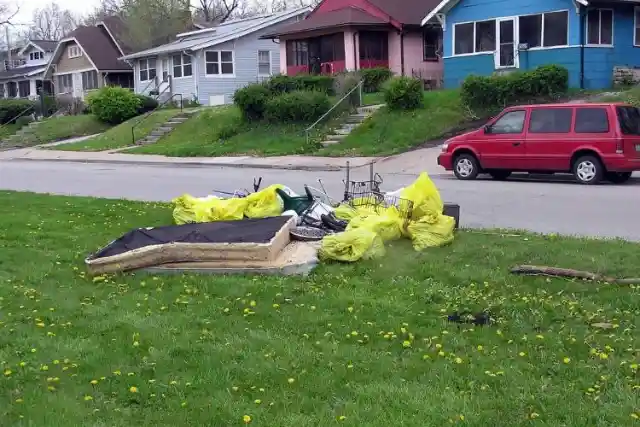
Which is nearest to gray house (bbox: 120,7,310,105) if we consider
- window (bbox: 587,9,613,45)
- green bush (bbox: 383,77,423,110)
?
green bush (bbox: 383,77,423,110)

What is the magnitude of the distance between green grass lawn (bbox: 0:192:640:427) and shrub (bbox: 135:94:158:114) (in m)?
34.2

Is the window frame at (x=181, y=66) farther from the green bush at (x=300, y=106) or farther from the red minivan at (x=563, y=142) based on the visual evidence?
the red minivan at (x=563, y=142)

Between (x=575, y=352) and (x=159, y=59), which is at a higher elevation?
(x=159, y=59)

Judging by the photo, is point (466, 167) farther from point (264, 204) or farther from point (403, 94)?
point (264, 204)

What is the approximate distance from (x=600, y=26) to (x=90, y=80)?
123 feet

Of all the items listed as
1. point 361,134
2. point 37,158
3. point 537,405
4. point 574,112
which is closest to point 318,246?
point 537,405

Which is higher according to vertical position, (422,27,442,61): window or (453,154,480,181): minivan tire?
(422,27,442,61): window

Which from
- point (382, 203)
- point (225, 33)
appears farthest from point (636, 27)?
point (382, 203)

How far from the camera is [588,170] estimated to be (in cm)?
1694

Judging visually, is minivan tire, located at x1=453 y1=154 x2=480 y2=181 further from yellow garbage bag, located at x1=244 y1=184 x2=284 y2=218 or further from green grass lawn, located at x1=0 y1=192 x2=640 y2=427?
green grass lawn, located at x1=0 y1=192 x2=640 y2=427

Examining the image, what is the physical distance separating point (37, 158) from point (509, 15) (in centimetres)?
1946

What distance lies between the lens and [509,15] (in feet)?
99.1

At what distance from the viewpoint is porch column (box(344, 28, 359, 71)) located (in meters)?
36.0

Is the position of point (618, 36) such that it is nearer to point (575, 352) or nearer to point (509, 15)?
point (509, 15)
